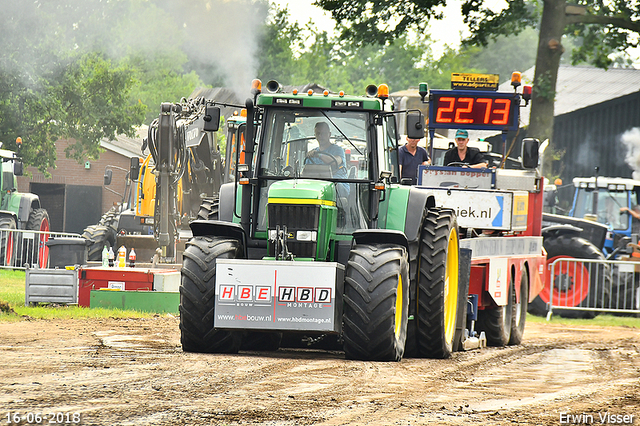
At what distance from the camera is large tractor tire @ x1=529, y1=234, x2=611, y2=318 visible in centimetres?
1908

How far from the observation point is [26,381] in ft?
23.4

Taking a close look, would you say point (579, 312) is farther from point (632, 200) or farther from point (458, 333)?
point (458, 333)

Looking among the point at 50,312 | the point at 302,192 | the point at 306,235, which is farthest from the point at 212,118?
the point at 50,312

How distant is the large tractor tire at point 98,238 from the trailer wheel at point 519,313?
37.1 ft

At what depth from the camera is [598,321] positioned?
19.2 meters

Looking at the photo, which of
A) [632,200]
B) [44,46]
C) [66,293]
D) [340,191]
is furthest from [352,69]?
[340,191]

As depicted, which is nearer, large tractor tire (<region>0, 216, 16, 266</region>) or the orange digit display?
the orange digit display

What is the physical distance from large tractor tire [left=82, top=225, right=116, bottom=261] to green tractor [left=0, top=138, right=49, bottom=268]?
986 millimetres

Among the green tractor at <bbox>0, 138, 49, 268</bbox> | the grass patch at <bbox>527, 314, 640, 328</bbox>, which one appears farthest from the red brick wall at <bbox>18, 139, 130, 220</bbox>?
the grass patch at <bbox>527, 314, 640, 328</bbox>

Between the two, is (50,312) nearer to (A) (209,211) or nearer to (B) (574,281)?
(A) (209,211)

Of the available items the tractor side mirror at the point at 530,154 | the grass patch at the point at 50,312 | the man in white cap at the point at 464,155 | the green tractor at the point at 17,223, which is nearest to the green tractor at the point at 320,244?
the man in white cap at the point at 464,155

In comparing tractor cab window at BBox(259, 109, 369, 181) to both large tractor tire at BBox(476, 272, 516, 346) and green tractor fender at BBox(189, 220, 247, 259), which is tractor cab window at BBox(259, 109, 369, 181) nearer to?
green tractor fender at BBox(189, 220, 247, 259)

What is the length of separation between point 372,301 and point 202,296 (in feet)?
5.23

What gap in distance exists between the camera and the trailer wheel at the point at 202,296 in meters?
8.99
